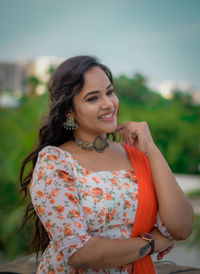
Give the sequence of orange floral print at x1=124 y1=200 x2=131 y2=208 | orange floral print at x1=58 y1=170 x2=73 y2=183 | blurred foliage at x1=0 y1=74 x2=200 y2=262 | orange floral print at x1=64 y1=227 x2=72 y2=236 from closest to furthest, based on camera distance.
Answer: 1. orange floral print at x1=64 y1=227 x2=72 y2=236
2. orange floral print at x1=58 y1=170 x2=73 y2=183
3. orange floral print at x1=124 y1=200 x2=131 y2=208
4. blurred foliage at x1=0 y1=74 x2=200 y2=262

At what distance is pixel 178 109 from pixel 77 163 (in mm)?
5892

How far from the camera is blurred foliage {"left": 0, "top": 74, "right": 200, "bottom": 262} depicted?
4988 millimetres

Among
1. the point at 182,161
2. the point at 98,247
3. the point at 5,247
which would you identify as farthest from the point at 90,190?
the point at 182,161

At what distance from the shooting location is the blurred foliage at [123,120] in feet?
16.4

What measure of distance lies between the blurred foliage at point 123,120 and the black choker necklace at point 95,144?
3.28 meters

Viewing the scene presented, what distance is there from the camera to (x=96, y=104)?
5.14 feet

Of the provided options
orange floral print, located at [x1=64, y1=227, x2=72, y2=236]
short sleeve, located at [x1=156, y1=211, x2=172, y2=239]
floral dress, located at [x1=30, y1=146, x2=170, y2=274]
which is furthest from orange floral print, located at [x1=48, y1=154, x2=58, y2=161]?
short sleeve, located at [x1=156, y1=211, x2=172, y2=239]

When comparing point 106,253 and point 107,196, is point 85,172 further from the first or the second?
point 106,253

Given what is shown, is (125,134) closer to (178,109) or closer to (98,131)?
(98,131)

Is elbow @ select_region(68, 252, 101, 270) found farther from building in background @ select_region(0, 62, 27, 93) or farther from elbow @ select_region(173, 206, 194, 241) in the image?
building in background @ select_region(0, 62, 27, 93)

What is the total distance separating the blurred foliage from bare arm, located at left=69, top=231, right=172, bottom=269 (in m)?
3.50

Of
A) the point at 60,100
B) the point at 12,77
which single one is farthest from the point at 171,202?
the point at 12,77

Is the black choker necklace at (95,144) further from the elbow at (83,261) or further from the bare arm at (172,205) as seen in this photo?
the elbow at (83,261)

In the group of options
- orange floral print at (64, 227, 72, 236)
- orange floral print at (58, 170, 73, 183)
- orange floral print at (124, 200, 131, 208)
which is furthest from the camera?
orange floral print at (124, 200, 131, 208)
